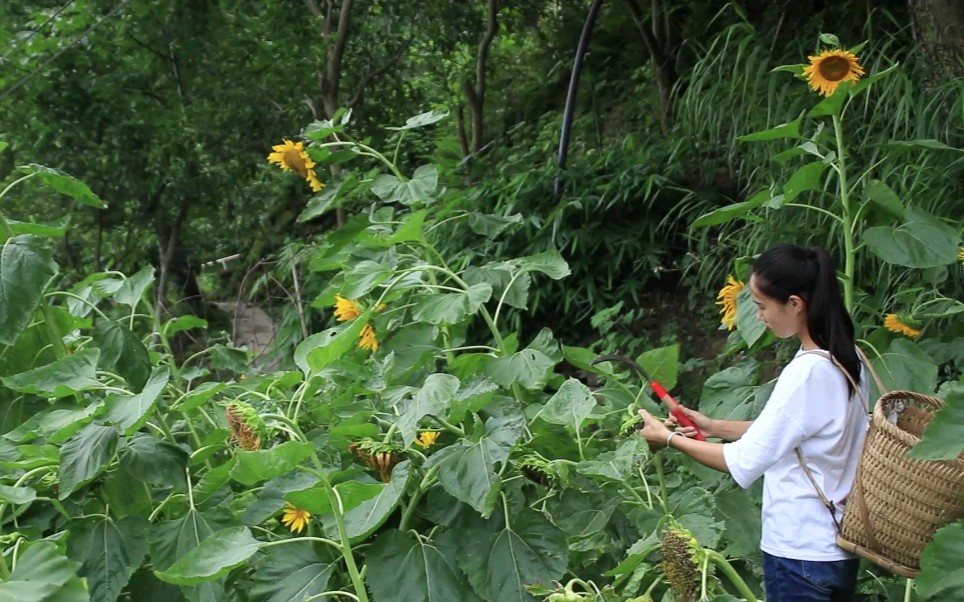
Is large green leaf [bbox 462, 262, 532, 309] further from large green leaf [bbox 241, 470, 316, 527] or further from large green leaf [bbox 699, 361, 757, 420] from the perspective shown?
large green leaf [bbox 241, 470, 316, 527]

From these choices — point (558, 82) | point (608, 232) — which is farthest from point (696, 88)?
point (558, 82)

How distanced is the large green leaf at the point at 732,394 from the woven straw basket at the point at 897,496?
1.36 ft

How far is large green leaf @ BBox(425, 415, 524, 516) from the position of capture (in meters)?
1.63

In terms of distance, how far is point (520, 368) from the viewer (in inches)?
78.4

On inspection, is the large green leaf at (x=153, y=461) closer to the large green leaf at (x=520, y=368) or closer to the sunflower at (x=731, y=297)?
the large green leaf at (x=520, y=368)

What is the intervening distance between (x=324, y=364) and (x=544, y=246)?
283cm

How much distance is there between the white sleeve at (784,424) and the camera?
5.59 feet

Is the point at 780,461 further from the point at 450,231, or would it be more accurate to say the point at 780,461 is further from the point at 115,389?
the point at 450,231

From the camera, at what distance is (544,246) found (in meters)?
4.56

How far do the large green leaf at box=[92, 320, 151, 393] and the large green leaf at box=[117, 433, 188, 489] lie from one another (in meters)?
0.22

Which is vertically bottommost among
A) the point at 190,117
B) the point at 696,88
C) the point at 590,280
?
the point at 590,280

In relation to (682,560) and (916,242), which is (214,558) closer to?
(682,560)

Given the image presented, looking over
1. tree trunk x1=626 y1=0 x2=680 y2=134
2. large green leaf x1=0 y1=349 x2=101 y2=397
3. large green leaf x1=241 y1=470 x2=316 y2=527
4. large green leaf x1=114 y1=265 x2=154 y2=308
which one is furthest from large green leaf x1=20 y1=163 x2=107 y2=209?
tree trunk x1=626 y1=0 x2=680 y2=134

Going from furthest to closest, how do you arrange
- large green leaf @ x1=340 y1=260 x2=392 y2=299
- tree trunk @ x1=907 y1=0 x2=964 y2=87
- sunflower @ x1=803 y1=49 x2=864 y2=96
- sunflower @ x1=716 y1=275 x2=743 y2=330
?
tree trunk @ x1=907 y1=0 x2=964 y2=87 < sunflower @ x1=803 y1=49 x2=864 y2=96 < sunflower @ x1=716 y1=275 x2=743 y2=330 < large green leaf @ x1=340 y1=260 x2=392 y2=299
